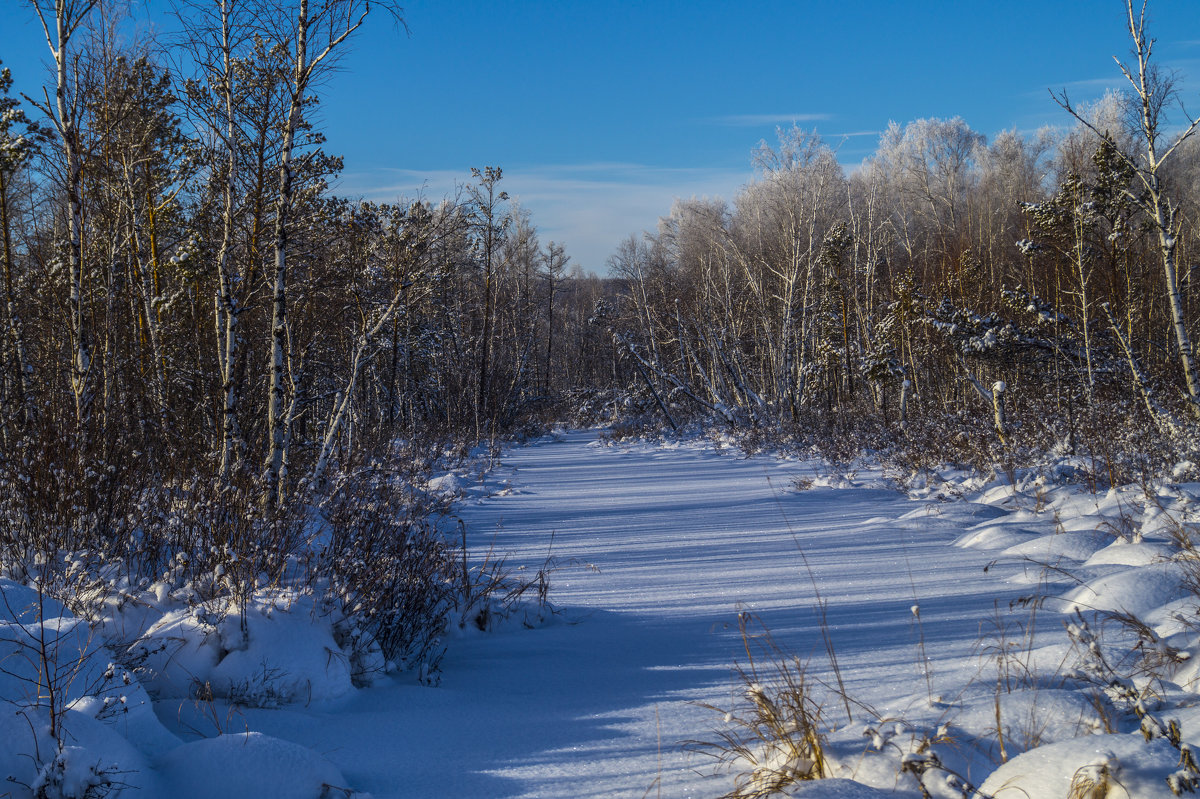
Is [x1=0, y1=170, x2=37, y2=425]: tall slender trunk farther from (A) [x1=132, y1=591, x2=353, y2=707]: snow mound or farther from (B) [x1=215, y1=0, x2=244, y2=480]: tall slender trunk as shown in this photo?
(A) [x1=132, y1=591, x2=353, y2=707]: snow mound

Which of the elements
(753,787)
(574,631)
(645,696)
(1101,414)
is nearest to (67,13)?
(574,631)

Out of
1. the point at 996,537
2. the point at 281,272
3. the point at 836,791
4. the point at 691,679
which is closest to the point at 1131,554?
the point at 996,537

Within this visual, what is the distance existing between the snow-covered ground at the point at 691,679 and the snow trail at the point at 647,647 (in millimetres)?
16

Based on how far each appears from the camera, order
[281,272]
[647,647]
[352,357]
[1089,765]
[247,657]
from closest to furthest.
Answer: [1089,765]
[247,657]
[647,647]
[281,272]
[352,357]

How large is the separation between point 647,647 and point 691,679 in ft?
2.00

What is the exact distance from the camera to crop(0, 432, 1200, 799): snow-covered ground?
2232 mm

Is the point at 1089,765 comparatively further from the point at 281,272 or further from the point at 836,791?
the point at 281,272

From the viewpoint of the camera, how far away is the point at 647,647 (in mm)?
4172

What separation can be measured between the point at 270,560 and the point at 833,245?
738 inches

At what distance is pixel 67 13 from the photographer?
7.29 m

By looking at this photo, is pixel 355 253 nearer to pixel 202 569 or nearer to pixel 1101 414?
pixel 202 569

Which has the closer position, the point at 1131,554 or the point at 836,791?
the point at 836,791

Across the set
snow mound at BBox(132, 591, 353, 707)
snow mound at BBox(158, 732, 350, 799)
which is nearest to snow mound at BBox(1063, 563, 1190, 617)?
snow mound at BBox(158, 732, 350, 799)

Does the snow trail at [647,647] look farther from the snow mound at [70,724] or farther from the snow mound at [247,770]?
the snow mound at [70,724]
